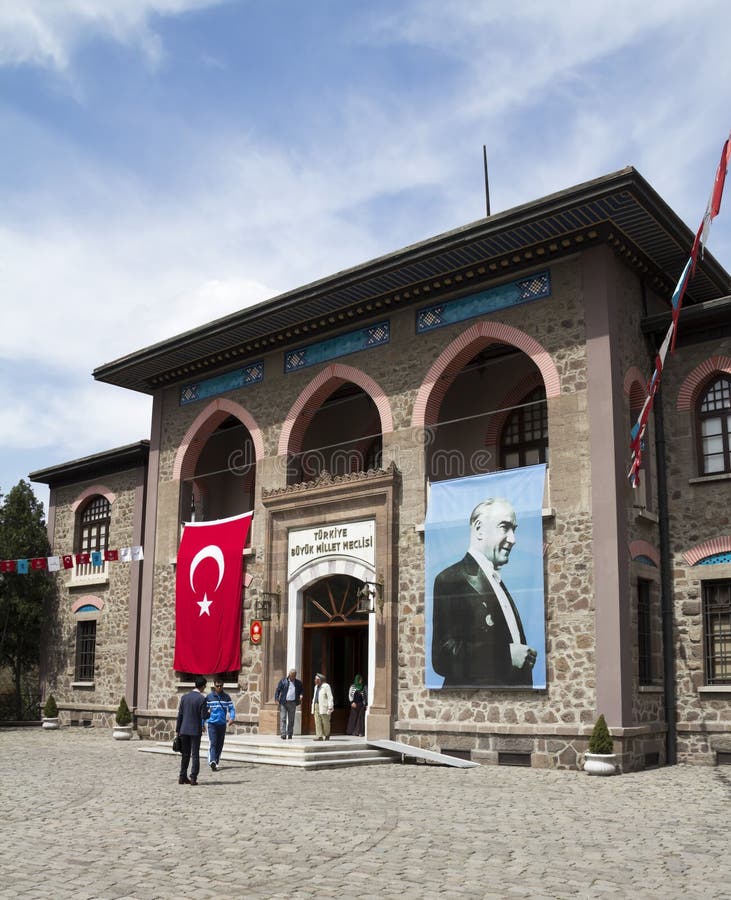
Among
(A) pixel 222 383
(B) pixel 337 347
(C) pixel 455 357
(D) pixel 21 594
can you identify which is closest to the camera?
(C) pixel 455 357

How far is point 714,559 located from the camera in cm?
1655

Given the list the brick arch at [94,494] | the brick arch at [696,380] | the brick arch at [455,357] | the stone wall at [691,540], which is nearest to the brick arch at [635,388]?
the stone wall at [691,540]

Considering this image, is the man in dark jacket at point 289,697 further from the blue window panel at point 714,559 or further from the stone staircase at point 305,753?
the blue window panel at point 714,559

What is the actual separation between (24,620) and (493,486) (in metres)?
16.3

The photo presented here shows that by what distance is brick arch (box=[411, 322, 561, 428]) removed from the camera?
1765 centimetres

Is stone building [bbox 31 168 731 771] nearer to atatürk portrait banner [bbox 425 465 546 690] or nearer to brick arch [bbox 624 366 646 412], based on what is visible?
brick arch [bbox 624 366 646 412]

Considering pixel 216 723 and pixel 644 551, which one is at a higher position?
pixel 644 551

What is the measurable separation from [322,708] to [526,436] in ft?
21.7

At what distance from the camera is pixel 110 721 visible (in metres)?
25.2

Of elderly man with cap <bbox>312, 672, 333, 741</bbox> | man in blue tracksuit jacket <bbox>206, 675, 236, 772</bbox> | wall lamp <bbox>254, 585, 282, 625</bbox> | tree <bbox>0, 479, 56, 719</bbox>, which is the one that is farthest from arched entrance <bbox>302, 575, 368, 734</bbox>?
tree <bbox>0, 479, 56, 719</bbox>

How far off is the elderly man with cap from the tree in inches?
504

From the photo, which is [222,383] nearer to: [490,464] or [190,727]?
[490,464]

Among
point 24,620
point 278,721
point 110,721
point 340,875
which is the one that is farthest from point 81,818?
point 24,620

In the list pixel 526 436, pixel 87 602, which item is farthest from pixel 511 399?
pixel 87 602
